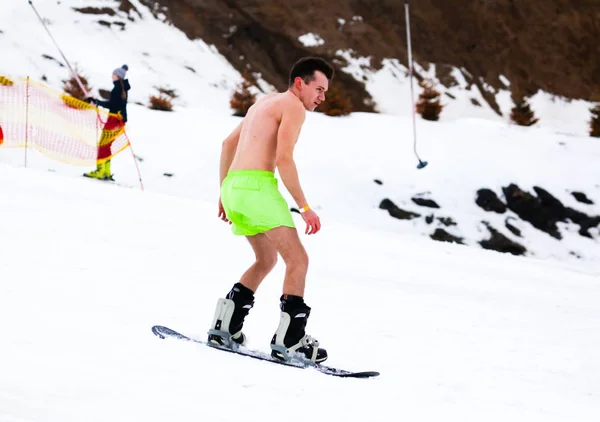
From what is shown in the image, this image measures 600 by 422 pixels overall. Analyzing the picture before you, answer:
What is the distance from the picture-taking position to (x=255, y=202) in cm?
408

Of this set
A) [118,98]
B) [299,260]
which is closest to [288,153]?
[299,260]

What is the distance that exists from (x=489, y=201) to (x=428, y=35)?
15605 mm

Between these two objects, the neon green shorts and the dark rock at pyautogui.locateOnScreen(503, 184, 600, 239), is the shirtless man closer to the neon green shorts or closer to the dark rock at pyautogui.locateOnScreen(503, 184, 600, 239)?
the neon green shorts

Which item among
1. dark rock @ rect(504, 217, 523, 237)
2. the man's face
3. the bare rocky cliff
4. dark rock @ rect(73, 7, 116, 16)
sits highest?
the bare rocky cliff

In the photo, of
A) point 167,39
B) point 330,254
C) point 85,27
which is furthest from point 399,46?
point 330,254

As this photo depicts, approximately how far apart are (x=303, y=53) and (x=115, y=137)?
13.4 metres

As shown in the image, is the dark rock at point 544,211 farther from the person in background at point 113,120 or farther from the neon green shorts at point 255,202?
the neon green shorts at point 255,202

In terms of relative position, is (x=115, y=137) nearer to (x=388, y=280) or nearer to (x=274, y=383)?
(x=388, y=280)

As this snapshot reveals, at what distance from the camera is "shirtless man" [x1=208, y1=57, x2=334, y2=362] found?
4062mm

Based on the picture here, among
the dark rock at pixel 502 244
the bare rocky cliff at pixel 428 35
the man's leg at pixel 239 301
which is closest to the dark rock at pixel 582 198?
the dark rock at pixel 502 244

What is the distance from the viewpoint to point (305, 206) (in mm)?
4012

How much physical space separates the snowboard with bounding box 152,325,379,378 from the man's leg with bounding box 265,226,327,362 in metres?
0.04

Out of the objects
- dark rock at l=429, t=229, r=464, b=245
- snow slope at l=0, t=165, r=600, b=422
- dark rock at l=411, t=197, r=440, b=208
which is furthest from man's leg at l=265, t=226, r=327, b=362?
dark rock at l=411, t=197, r=440, b=208

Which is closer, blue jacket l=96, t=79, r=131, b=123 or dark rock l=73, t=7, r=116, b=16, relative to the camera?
blue jacket l=96, t=79, r=131, b=123
